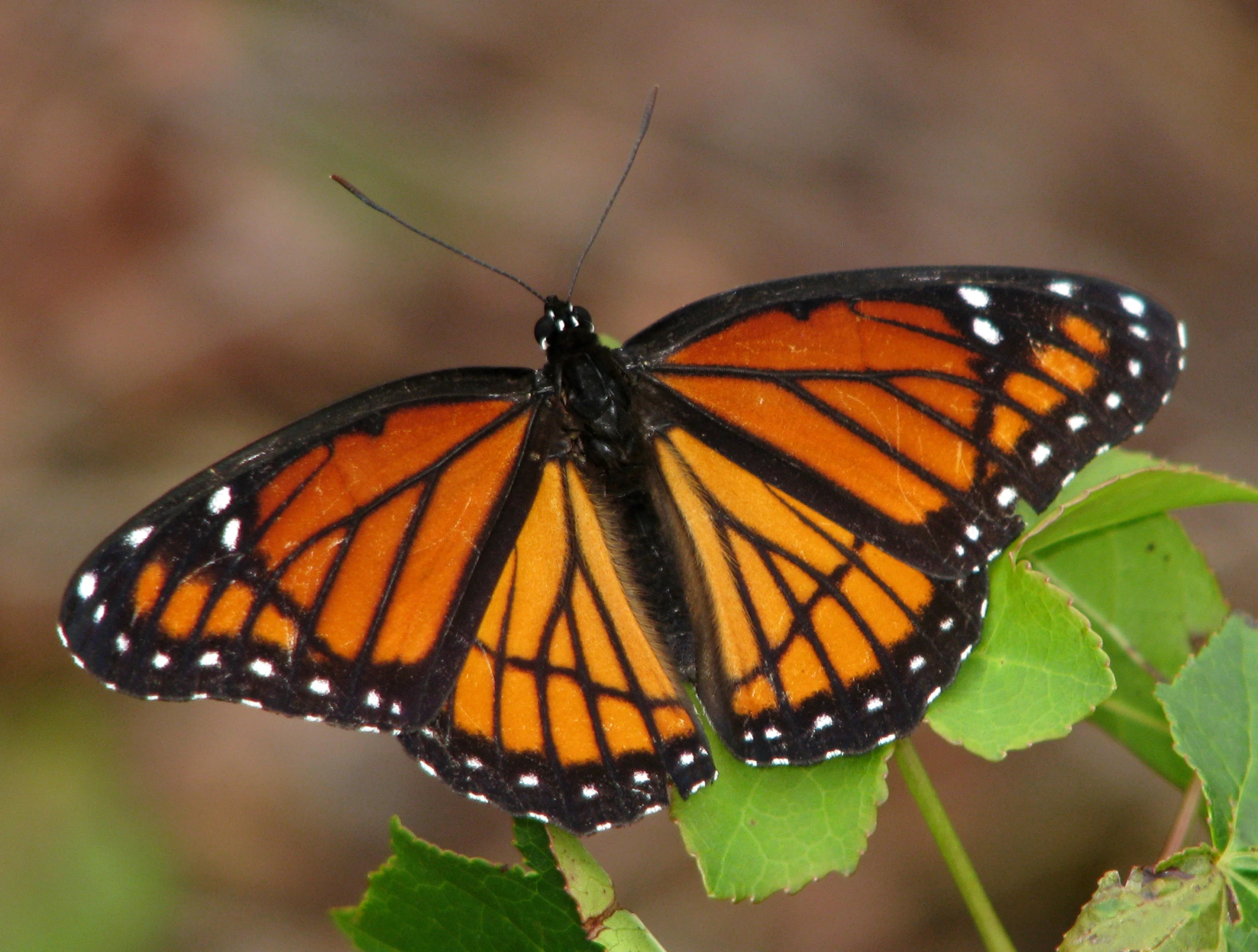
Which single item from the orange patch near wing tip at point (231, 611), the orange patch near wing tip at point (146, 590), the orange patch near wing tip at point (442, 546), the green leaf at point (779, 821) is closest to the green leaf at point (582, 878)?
the green leaf at point (779, 821)

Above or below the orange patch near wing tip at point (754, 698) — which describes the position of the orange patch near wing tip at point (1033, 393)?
Result: above

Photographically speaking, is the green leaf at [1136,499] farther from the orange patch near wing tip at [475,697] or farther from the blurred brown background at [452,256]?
the blurred brown background at [452,256]

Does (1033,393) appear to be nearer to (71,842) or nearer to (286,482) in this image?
(286,482)

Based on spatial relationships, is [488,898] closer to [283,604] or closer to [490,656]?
[490,656]

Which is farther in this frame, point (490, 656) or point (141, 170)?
point (141, 170)

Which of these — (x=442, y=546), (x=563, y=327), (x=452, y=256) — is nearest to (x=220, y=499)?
(x=442, y=546)

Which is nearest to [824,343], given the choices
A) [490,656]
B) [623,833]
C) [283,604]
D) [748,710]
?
[748,710]

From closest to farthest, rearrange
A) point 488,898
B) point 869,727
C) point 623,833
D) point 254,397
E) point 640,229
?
point 488,898
point 869,727
point 623,833
point 254,397
point 640,229
